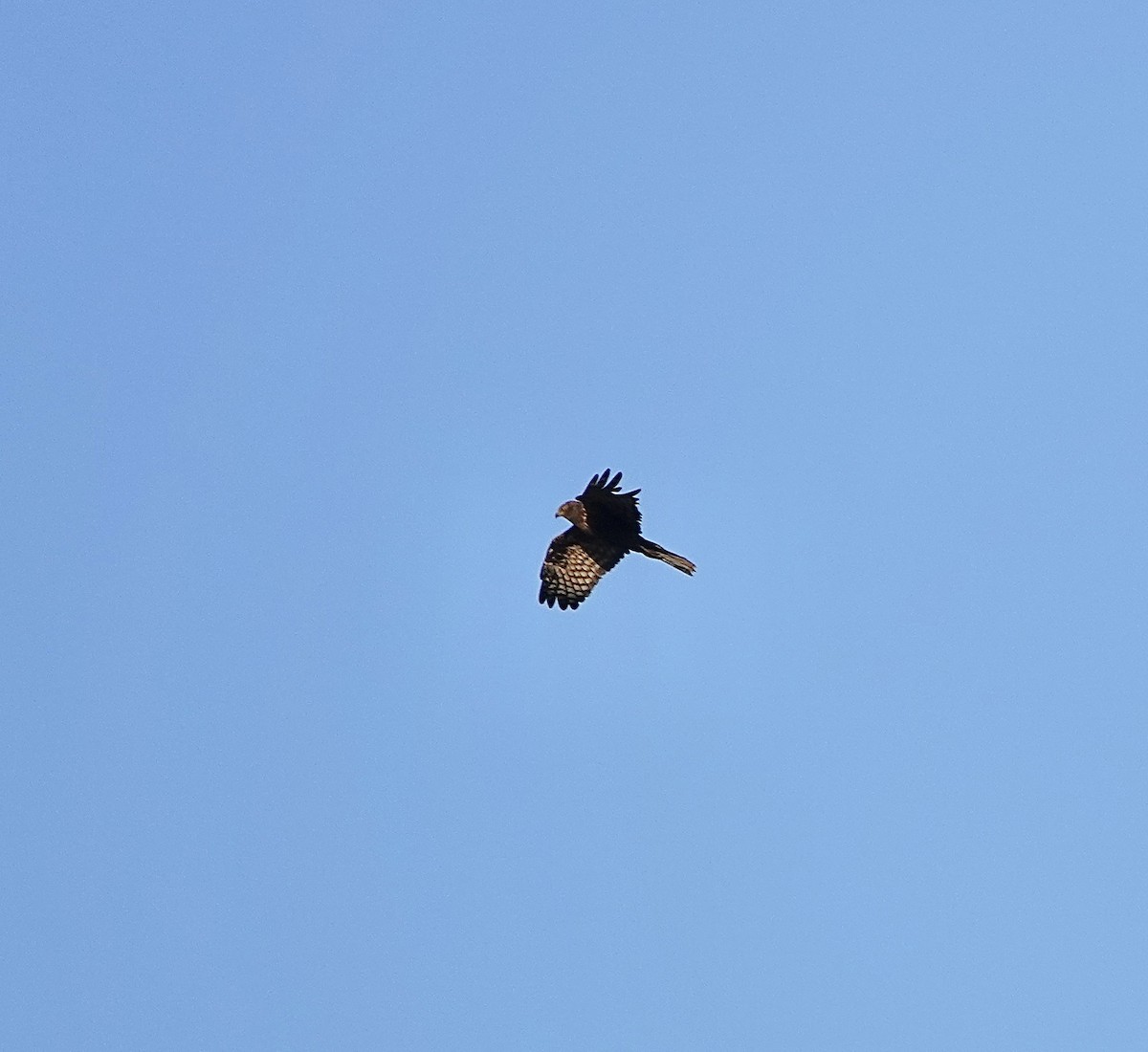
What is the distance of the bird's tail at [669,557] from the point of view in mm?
57500

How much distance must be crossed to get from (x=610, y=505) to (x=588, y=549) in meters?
1.24

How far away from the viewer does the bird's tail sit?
57500 mm

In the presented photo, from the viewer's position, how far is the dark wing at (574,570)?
57.7 m

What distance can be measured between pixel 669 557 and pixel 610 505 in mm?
1509

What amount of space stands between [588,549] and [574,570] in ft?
1.40

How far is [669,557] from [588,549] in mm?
1342

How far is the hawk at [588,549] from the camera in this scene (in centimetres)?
5697

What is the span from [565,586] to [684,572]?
6.56ft

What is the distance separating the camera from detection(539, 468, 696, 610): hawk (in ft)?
187

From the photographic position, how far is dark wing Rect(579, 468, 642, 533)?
186 ft

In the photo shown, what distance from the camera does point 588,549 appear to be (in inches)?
2271

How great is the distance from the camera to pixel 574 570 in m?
57.8

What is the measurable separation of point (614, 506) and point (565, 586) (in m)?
1.83

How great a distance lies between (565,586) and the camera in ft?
189
